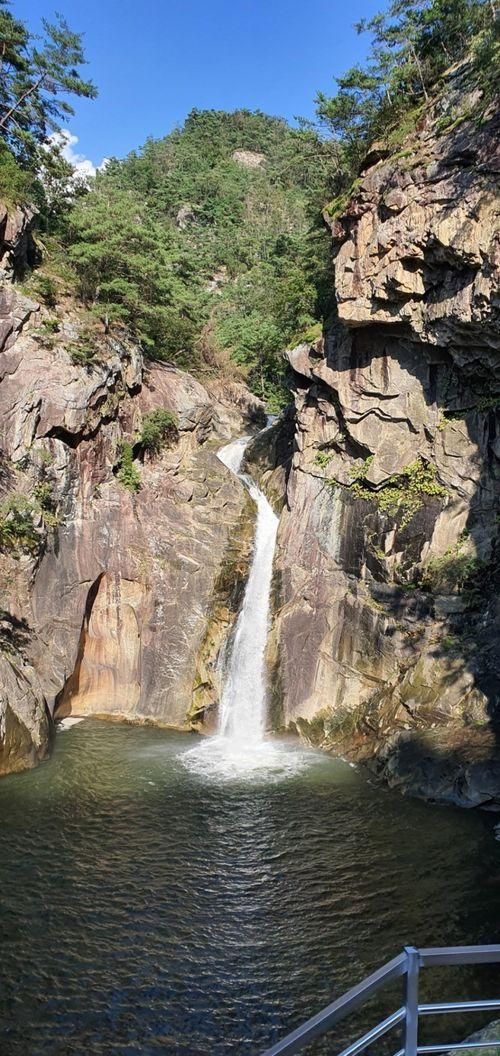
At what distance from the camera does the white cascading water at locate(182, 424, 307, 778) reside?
15352mm

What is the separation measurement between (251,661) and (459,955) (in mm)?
15808

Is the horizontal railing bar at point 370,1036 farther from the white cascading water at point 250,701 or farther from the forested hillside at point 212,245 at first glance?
the forested hillside at point 212,245

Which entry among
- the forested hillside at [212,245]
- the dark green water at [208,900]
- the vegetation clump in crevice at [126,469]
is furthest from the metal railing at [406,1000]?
the forested hillside at [212,245]

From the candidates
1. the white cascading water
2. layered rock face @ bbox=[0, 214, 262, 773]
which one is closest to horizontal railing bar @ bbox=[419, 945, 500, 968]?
the white cascading water

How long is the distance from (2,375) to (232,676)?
36.0 feet

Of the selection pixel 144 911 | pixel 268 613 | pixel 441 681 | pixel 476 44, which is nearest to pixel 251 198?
pixel 476 44

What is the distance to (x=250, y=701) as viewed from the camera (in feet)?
58.8

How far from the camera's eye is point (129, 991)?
820cm

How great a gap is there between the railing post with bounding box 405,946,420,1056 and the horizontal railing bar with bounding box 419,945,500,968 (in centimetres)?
4

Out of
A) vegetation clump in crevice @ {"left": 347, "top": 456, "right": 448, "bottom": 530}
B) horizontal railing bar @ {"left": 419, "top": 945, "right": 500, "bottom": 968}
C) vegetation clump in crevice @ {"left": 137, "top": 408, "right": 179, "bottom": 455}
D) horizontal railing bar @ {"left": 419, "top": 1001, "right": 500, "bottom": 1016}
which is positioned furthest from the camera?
vegetation clump in crevice @ {"left": 137, "top": 408, "right": 179, "bottom": 455}

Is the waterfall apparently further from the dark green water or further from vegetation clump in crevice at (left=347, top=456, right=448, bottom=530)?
vegetation clump in crevice at (left=347, top=456, right=448, bottom=530)

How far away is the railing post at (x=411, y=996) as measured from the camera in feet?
9.36

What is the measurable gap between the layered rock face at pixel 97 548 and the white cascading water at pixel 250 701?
18.5 inches

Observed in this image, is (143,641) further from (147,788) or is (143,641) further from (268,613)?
(147,788)
